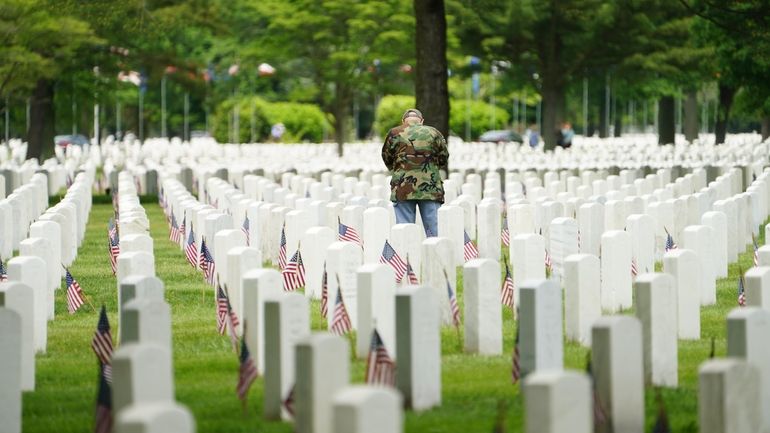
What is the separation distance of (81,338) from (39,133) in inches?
1227

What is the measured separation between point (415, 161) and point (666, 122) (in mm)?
42008

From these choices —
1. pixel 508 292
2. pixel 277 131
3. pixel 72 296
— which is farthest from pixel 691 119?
pixel 72 296

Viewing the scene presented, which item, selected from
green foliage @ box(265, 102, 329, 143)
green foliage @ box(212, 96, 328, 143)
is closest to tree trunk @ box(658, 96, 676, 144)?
green foliage @ box(212, 96, 328, 143)

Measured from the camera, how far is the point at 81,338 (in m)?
11.8

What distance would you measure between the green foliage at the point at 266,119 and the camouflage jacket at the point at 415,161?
52.9 metres

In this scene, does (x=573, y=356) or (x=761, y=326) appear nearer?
(x=761, y=326)

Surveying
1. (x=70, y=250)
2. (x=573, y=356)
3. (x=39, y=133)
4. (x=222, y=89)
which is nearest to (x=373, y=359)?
(x=573, y=356)

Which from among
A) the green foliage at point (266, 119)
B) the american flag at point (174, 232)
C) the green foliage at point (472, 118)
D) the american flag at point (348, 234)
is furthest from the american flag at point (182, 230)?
the green foliage at point (472, 118)

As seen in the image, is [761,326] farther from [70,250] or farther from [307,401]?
[70,250]

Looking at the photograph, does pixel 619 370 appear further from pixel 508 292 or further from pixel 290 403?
pixel 508 292

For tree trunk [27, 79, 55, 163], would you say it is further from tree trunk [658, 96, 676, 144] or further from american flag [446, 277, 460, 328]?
american flag [446, 277, 460, 328]

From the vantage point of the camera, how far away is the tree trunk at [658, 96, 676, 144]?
55.4 metres

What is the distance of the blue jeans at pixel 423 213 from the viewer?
16172mm

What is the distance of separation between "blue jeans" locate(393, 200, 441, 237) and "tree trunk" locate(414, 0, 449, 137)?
9.23m
